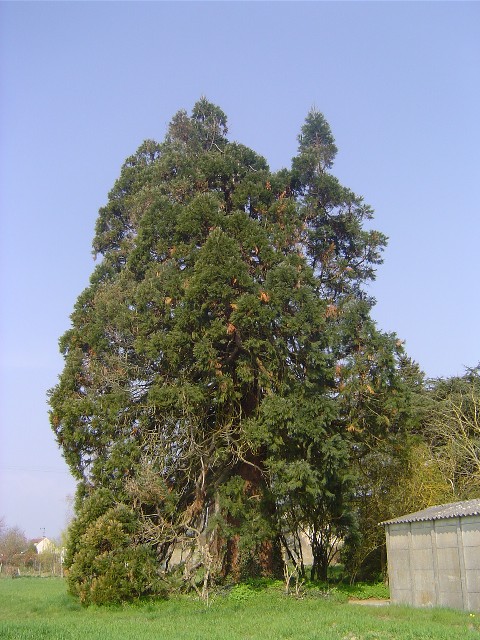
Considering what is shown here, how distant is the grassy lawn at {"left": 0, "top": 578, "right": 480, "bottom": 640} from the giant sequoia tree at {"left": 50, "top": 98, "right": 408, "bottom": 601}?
119cm

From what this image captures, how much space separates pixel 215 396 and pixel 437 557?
25.7 feet

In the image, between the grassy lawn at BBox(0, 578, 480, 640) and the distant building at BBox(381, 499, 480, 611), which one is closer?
the grassy lawn at BBox(0, 578, 480, 640)

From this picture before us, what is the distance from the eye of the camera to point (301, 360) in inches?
801

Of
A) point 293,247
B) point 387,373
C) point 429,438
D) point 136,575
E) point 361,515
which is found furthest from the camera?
point 429,438

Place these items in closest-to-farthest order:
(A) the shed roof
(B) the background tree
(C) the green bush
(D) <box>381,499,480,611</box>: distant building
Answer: (D) <box>381,499,480,611</box>: distant building
(A) the shed roof
(C) the green bush
(B) the background tree

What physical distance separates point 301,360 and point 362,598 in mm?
7944

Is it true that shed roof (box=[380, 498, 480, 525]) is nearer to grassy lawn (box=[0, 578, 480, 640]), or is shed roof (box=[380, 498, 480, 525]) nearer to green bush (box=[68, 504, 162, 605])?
grassy lawn (box=[0, 578, 480, 640])

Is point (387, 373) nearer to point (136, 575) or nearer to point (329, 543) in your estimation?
point (329, 543)

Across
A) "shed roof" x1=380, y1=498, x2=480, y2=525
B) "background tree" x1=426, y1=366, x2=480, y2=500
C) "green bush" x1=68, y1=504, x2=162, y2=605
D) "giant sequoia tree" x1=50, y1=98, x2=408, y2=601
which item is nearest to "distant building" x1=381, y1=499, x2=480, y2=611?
"shed roof" x1=380, y1=498, x2=480, y2=525

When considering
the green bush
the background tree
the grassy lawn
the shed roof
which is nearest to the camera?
the grassy lawn

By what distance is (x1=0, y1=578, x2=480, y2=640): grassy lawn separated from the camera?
40.7ft

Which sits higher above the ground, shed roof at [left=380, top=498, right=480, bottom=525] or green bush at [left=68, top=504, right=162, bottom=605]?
shed roof at [left=380, top=498, right=480, bottom=525]

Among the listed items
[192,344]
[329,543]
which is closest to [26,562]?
[329,543]

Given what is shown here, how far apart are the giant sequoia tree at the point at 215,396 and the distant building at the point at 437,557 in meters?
2.83
